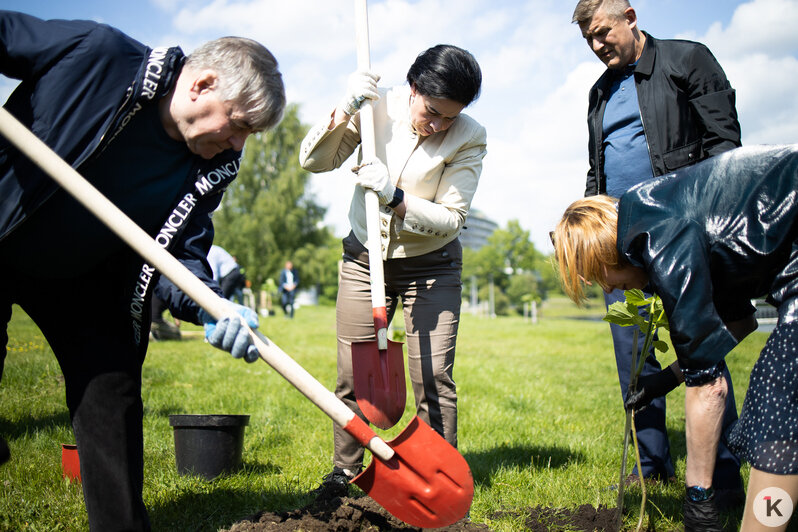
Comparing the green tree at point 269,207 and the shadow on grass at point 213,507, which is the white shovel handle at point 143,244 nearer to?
the shadow on grass at point 213,507

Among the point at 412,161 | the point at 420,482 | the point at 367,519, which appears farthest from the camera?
the point at 412,161

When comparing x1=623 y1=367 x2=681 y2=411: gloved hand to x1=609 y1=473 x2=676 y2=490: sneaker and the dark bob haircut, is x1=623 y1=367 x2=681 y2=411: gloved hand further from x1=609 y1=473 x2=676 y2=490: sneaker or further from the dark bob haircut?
the dark bob haircut

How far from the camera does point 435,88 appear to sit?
278cm

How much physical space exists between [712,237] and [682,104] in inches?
55.4

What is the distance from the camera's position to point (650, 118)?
3.11m

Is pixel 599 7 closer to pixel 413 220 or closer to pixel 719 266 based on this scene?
pixel 413 220

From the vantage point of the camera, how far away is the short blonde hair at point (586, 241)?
6.84 feet

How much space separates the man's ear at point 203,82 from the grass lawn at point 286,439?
6.27 ft

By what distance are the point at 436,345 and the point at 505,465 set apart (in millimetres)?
1203

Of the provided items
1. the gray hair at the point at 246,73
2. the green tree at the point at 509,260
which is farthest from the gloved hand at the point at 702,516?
the green tree at the point at 509,260

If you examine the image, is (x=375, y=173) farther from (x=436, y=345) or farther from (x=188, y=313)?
(x=188, y=313)

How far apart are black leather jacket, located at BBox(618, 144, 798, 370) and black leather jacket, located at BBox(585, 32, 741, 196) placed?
1.00m

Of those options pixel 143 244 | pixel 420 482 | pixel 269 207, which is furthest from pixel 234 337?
pixel 269 207

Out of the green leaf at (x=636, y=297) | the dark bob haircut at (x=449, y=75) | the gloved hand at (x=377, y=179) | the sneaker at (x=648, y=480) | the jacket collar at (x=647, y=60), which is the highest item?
the jacket collar at (x=647, y=60)
